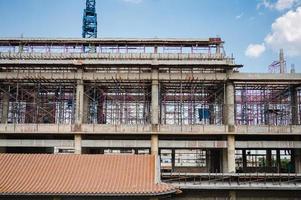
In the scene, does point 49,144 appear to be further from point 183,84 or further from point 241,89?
point 241,89

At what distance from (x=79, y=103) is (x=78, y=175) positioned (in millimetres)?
17106

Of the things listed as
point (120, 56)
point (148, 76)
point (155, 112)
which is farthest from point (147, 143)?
point (120, 56)

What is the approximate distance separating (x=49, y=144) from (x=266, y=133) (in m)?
21.7

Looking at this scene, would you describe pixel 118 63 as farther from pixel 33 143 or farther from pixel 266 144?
pixel 266 144

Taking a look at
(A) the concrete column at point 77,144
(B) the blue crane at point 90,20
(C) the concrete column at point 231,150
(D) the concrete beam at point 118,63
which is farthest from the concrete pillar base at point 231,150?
(B) the blue crane at point 90,20

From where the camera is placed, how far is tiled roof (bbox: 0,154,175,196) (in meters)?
19.9

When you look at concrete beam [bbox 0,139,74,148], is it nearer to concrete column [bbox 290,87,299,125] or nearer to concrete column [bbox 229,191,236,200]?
concrete column [bbox 229,191,236,200]

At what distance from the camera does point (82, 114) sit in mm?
37969

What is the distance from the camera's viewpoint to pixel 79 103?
124 feet

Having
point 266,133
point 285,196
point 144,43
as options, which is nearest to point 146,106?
point 144,43

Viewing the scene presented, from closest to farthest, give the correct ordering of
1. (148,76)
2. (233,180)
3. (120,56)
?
(233,180), (148,76), (120,56)

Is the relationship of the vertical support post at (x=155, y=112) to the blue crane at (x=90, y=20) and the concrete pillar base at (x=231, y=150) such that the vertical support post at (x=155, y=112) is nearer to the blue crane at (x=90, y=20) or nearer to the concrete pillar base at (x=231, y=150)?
the concrete pillar base at (x=231, y=150)

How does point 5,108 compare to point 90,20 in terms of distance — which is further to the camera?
point 90,20

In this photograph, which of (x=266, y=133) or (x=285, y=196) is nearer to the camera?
(x=285, y=196)
